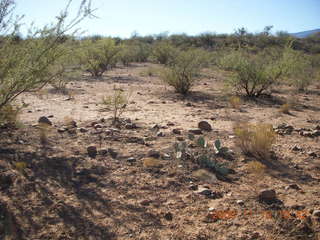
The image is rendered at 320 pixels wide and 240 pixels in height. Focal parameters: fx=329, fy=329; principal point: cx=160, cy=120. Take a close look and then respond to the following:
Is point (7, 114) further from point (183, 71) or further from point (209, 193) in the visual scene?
point (183, 71)

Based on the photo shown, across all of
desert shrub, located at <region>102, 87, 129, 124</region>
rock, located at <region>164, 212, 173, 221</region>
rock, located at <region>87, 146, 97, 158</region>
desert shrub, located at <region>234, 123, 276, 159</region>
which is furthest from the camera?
desert shrub, located at <region>102, 87, 129, 124</region>

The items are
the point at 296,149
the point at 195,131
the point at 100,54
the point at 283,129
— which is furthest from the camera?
the point at 100,54

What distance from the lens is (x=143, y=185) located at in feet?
13.1

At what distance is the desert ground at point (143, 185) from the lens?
3.13 meters

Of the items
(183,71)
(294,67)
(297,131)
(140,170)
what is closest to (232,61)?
(183,71)

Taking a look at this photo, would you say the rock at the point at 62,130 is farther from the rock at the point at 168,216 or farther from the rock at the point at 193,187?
the rock at the point at 168,216

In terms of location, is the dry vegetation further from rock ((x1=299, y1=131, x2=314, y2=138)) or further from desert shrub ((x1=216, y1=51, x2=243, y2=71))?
desert shrub ((x1=216, y1=51, x2=243, y2=71))

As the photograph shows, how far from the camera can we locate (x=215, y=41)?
116 ft

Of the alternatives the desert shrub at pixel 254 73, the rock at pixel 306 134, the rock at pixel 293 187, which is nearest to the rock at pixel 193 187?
the rock at pixel 293 187

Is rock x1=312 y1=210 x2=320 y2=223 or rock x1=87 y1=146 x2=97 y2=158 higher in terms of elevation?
rock x1=87 y1=146 x2=97 y2=158

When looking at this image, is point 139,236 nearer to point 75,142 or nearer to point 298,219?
point 298,219

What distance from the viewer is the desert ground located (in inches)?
123

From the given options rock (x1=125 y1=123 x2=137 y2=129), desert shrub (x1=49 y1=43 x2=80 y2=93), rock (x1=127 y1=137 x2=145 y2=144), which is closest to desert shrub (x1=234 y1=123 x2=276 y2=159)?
rock (x1=127 y1=137 x2=145 y2=144)

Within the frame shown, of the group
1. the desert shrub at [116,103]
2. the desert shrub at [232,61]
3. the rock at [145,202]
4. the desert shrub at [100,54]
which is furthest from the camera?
the desert shrub at [100,54]
